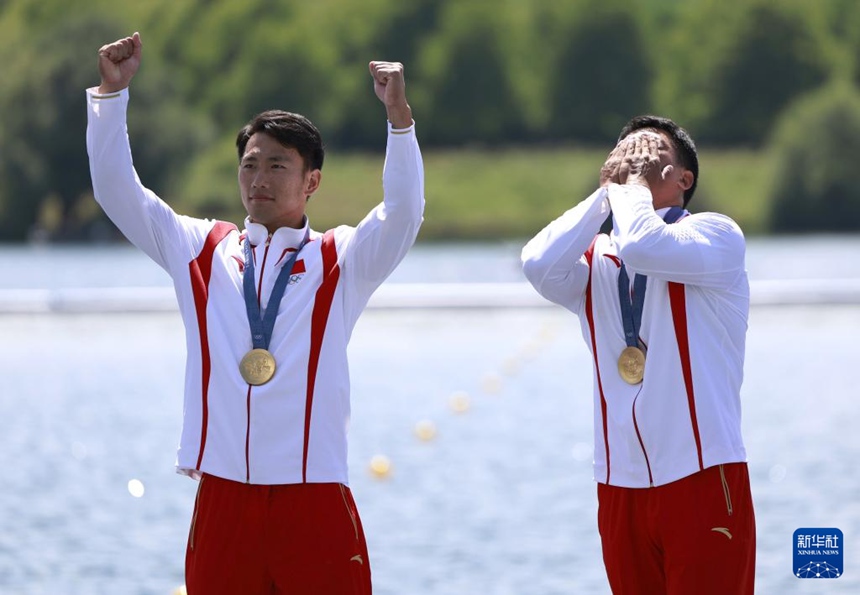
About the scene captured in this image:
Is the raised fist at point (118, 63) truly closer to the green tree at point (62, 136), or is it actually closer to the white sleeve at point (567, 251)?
the white sleeve at point (567, 251)

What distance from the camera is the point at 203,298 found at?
2.96 meters

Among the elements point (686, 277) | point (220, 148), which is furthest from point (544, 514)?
point (220, 148)

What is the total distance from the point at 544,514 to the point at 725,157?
6498cm

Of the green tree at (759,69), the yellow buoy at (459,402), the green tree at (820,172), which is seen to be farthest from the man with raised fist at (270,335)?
the green tree at (759,69)

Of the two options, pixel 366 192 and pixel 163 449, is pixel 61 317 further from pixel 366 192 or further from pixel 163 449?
pixel 366 192

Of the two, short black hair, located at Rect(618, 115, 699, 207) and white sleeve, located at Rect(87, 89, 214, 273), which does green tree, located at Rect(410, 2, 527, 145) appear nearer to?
short black hair, located at Rect(618, 115, 699, 207)

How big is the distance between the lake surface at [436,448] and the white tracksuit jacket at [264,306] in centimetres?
308

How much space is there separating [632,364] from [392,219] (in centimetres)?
59

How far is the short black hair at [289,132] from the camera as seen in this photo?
9.93 ft

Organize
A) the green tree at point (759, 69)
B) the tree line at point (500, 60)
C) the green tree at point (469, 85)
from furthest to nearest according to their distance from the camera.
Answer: the green tree at point (469, 85), the tree line at point (500, 60), the green tree at point (759, 69)

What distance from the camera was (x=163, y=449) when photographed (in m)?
9.48

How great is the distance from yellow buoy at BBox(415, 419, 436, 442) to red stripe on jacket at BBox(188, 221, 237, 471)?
7.00m

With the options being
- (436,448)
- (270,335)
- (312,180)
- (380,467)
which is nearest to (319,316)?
(270,335)

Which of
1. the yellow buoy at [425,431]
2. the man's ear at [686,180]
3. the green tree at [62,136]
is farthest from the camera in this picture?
the green tree at [62,136]
